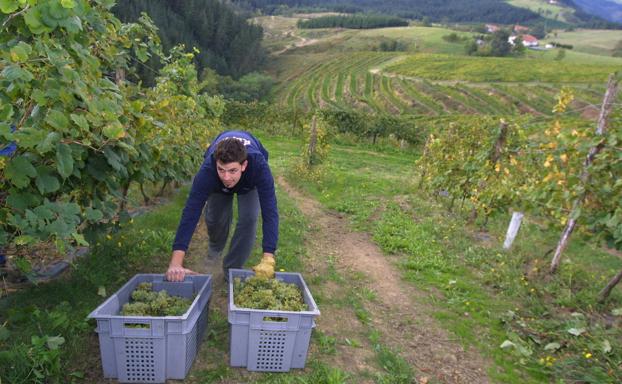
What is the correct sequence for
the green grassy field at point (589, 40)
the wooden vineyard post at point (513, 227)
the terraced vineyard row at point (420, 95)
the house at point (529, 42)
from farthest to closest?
the house at point (529, 42) → the green grassy field at point (589, 40) → the terraced vineyard row at point (420, 95) → the wooden vineyard post at point (513, 227)

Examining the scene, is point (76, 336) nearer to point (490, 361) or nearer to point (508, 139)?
point (490, 361)

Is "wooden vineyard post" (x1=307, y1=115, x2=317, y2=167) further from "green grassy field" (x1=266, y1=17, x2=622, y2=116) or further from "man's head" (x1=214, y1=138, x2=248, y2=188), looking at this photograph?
"green grassy field" (x1=266, y1=17, x2=622, y2=116)

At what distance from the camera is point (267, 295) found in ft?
10.1

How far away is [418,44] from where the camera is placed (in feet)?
290

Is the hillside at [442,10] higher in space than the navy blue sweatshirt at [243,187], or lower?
higher

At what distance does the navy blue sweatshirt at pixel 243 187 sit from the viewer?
128 inches

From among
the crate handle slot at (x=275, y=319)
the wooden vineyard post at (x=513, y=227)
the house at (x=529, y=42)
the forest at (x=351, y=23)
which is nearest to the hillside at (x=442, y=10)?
the forest at (x=351, y=23)

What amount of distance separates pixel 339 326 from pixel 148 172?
7.30ft

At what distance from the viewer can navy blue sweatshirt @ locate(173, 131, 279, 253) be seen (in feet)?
10.7

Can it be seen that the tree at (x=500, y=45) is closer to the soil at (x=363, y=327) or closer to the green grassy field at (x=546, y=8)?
the soil at (x=363, y=327)

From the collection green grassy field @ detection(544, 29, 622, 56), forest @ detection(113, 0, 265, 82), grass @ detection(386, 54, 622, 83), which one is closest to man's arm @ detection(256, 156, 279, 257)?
forest @ detection(113, 0, 265, 82)

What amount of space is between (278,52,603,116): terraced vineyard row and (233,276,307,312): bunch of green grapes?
4469 cm

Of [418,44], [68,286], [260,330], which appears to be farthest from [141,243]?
[418,44]

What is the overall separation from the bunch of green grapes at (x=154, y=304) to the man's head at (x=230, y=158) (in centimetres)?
96
